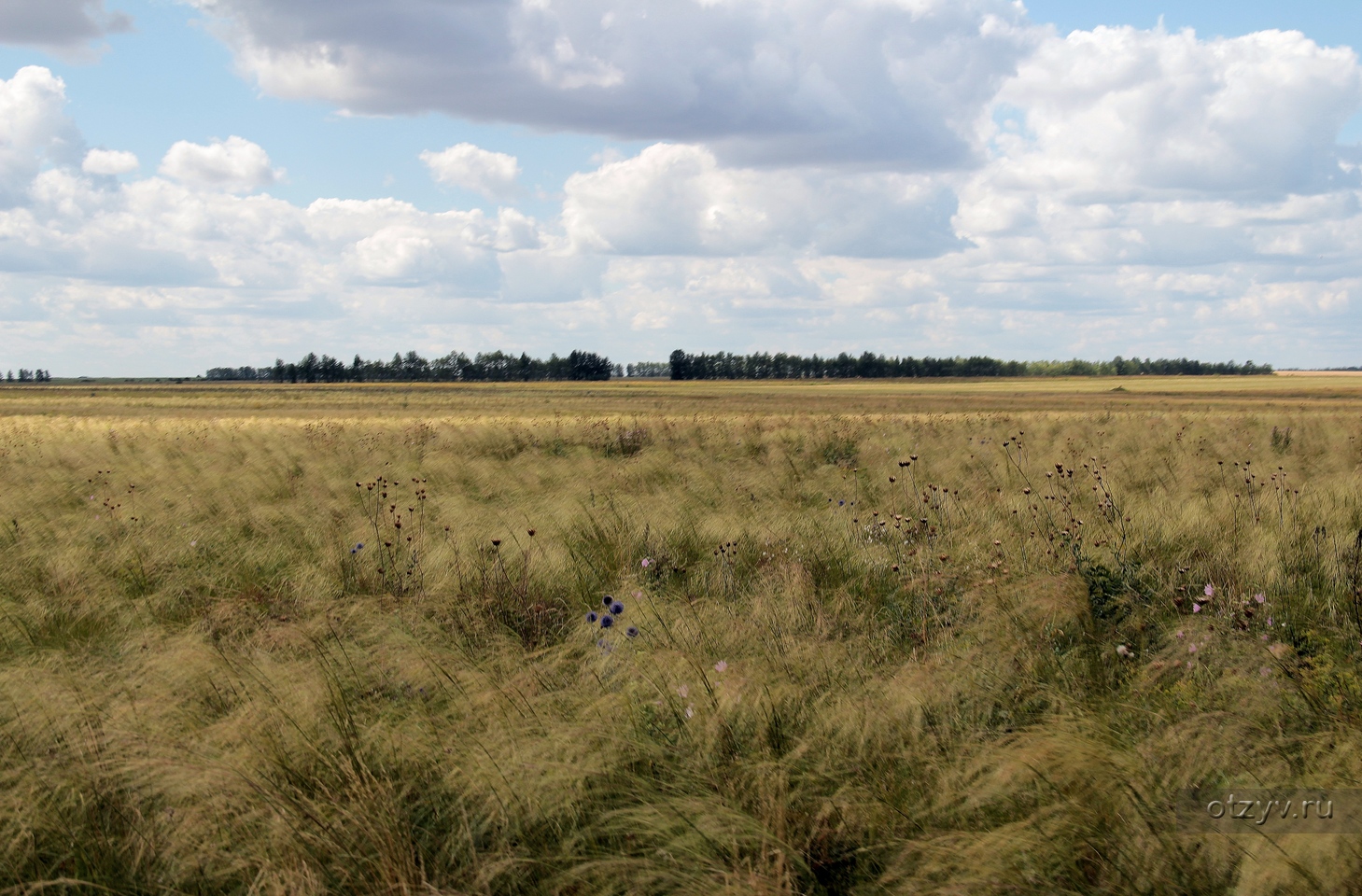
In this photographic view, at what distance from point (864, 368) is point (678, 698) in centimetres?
16797

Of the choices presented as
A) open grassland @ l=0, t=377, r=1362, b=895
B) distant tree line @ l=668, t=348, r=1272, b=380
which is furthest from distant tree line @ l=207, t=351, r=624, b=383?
open grassland @ l=0, t=377, r=1362, b=895

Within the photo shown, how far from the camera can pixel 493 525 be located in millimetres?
8023

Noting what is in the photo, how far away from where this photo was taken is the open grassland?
2.88 metres

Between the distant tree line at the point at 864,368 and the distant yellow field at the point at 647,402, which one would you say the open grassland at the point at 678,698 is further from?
the distant tree line at the point at 864,368

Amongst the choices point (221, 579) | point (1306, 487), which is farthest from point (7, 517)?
point (1306, 487)

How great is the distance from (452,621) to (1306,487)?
28.7ft

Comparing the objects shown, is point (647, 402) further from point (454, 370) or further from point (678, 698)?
point (454, 370)

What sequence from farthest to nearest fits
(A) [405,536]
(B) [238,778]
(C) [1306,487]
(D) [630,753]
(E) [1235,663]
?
(C) [1306,487]
(A) [405,536]
(E) [1235,663]
(D) [630,753]
(B) [238,778]

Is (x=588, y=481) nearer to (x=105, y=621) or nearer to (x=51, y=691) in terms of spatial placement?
(x=105, y=621)

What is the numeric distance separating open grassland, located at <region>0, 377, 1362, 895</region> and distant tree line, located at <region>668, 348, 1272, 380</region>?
6002 inches

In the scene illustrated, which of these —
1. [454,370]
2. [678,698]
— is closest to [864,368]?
[454,370]

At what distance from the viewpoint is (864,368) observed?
16738 cm

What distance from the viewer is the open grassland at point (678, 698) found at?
9.46 ft

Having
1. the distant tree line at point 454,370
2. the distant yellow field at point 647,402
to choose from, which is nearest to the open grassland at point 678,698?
the distant yellow field at point 647,402
